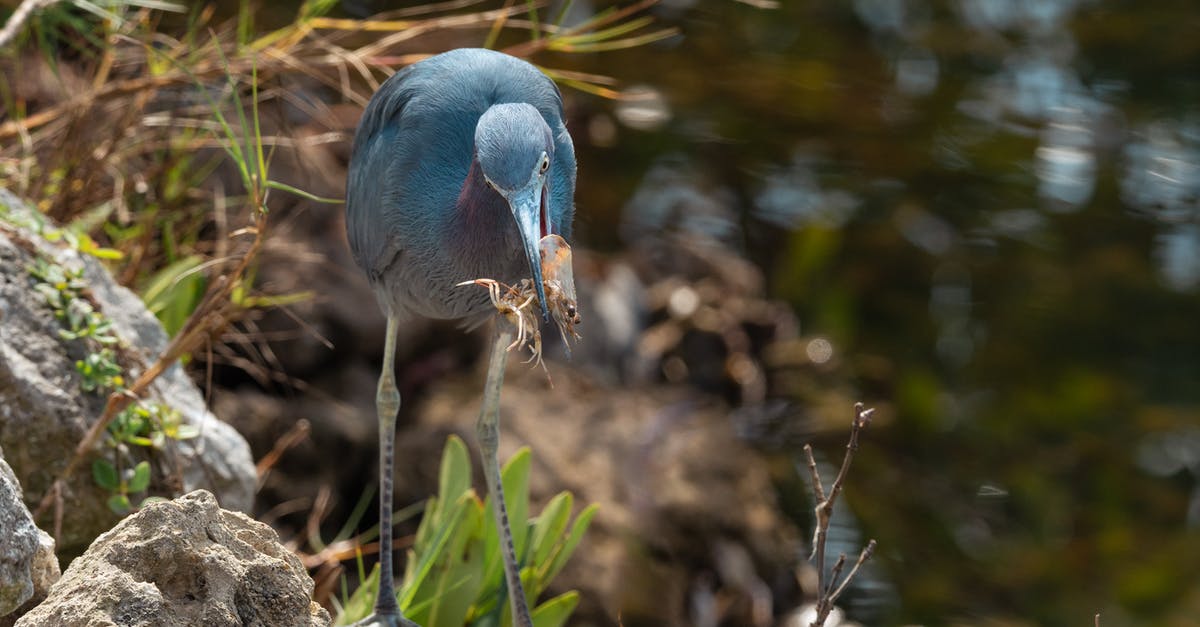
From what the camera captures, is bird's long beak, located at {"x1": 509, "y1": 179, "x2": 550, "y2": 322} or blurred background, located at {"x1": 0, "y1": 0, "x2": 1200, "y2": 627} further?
blurred background, located at {"x1": 0, "y1": 0, "x2": 1200, "y2": 627}

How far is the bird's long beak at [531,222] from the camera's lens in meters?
2.18

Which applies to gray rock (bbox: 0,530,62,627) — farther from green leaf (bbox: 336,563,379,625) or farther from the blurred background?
the blurred background

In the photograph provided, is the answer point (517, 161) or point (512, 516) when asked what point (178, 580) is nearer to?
point (517, 161)

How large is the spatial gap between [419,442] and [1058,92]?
3624 mm

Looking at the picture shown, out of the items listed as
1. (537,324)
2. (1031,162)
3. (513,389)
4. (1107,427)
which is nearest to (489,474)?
(537,324)

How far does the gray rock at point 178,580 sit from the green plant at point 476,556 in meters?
0.96

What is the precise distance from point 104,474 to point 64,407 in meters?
0.14

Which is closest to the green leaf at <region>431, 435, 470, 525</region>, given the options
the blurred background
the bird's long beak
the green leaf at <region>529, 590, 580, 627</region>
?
the green leaf at <region>529, 590, 580, 627</region>

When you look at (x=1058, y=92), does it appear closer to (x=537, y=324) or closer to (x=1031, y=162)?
(x=1031, y=162)

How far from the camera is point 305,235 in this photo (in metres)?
4.48

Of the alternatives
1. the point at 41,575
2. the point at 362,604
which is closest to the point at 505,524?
the point at 362,604

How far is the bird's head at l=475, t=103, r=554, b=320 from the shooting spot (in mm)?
2271

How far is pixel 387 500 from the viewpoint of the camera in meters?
2.88

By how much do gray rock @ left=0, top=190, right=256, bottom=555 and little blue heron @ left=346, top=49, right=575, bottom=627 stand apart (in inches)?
14.0
